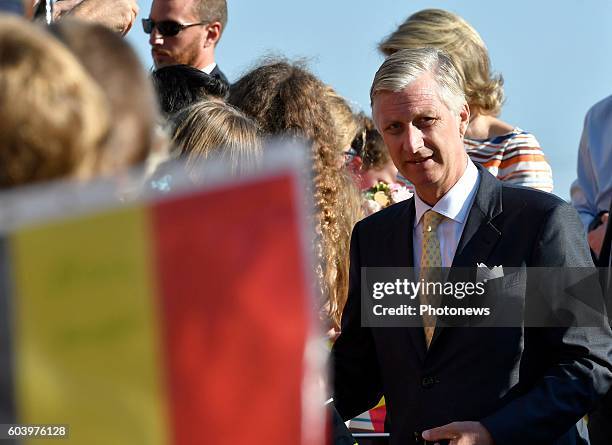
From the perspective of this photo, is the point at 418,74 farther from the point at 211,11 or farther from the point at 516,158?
the point at 211,11

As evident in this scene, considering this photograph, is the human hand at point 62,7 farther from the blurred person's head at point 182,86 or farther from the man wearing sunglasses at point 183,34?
the man wearing sunglasses at point 183,34

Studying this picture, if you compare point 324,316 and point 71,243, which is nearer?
point 71,243

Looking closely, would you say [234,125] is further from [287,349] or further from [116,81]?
[287,349]

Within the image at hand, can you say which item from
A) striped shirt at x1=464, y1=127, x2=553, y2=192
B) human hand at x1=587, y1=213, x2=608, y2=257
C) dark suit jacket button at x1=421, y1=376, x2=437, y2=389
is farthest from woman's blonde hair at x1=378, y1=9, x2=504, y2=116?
dark suit jacket button at x1=421, y1=376, x2=437, y2=389

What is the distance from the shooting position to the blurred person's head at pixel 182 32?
4789mm

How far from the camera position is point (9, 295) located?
1072 mm

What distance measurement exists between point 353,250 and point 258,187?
7.67 feet

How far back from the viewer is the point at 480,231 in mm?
3105

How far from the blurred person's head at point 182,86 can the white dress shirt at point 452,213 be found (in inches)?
47.3

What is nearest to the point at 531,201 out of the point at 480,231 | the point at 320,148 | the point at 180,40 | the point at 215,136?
the point at 480,231

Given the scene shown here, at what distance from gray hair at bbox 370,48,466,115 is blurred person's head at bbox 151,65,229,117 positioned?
3.00 ft

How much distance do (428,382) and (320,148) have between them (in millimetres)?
973

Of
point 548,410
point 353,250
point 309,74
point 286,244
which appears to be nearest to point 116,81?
point 286,244

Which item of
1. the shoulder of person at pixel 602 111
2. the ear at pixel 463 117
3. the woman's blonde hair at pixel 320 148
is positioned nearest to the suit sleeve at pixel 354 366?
the woman's blonde hair at pixel 320 148
